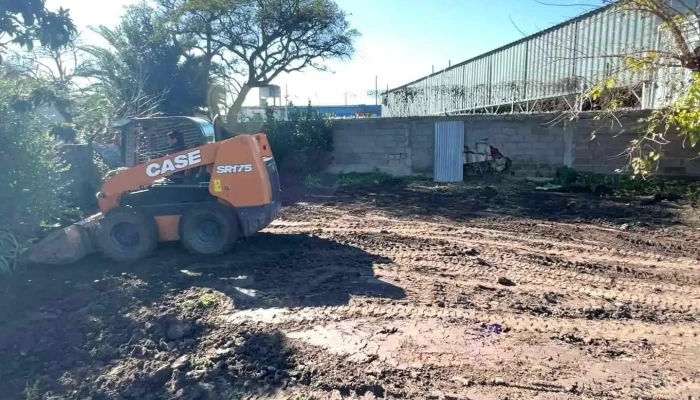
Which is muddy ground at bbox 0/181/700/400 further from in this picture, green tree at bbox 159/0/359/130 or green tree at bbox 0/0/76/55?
green tree at bbox 159/0/359/130

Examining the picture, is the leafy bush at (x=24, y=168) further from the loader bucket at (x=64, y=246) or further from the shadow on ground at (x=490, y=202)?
the shadow on ground at (x=490, y=202)

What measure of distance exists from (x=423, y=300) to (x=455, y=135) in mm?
9200

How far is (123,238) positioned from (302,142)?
26.5 feet

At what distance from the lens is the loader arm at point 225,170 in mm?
7172

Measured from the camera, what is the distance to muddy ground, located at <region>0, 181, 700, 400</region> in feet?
13.5

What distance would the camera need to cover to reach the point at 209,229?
24.7 ft

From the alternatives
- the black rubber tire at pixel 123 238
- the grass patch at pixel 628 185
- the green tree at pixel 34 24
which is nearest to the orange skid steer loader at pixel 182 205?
the black rubber tire at pixel 123 238

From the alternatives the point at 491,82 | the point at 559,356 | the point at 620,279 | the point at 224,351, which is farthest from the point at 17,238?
the point at 491,82

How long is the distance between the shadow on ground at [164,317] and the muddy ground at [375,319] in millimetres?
20

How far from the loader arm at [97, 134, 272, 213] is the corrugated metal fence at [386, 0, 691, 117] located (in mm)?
4927

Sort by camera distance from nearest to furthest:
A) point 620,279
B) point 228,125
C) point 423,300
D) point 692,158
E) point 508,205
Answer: point 423,300 → point 620,279 → point 508,205 → point 692,158 → point 228,125

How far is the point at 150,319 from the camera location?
539cm

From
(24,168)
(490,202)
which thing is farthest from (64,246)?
(490,202)

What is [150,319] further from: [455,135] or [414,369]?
[455,135]
